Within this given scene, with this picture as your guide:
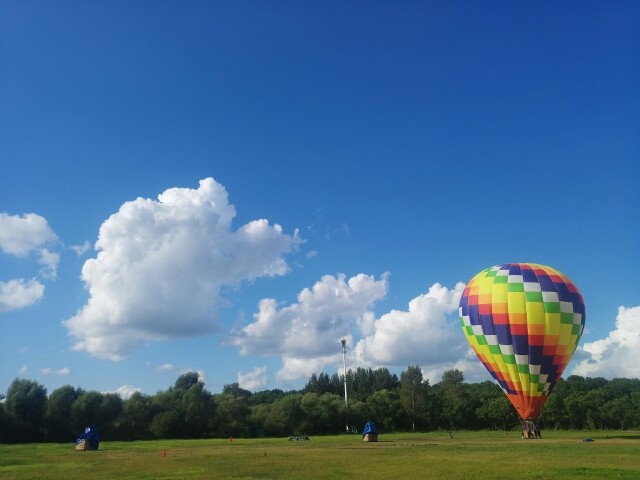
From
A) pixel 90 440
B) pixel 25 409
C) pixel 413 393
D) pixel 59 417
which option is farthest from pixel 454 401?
pixel 90 440

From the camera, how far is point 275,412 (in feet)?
335

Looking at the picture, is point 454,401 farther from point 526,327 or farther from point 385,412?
point 526,327

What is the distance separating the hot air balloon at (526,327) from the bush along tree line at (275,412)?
5328 cm

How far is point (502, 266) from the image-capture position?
59.1 meters

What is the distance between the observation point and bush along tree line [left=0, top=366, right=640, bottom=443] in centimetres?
8994

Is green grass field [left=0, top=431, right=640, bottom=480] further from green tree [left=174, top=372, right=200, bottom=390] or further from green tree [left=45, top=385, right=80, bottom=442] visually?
green tree [left=174, top=372, right=200, bottom=390]

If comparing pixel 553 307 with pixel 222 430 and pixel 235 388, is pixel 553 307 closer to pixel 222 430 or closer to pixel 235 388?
pixel 222 430

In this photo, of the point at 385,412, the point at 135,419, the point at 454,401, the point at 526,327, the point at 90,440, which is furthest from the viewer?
the point at 454,401

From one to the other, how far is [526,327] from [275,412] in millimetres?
59480

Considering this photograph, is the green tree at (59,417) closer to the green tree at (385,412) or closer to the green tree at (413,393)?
the green tree at (385,412)

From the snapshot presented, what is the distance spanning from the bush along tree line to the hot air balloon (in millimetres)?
53281

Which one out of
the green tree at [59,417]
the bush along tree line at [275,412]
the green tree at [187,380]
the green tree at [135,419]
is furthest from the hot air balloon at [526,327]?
the green tree at [187,380]

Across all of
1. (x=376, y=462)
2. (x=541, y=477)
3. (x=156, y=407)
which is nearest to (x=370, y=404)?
(x=156, y=407)

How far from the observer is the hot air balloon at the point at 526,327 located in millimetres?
53938
